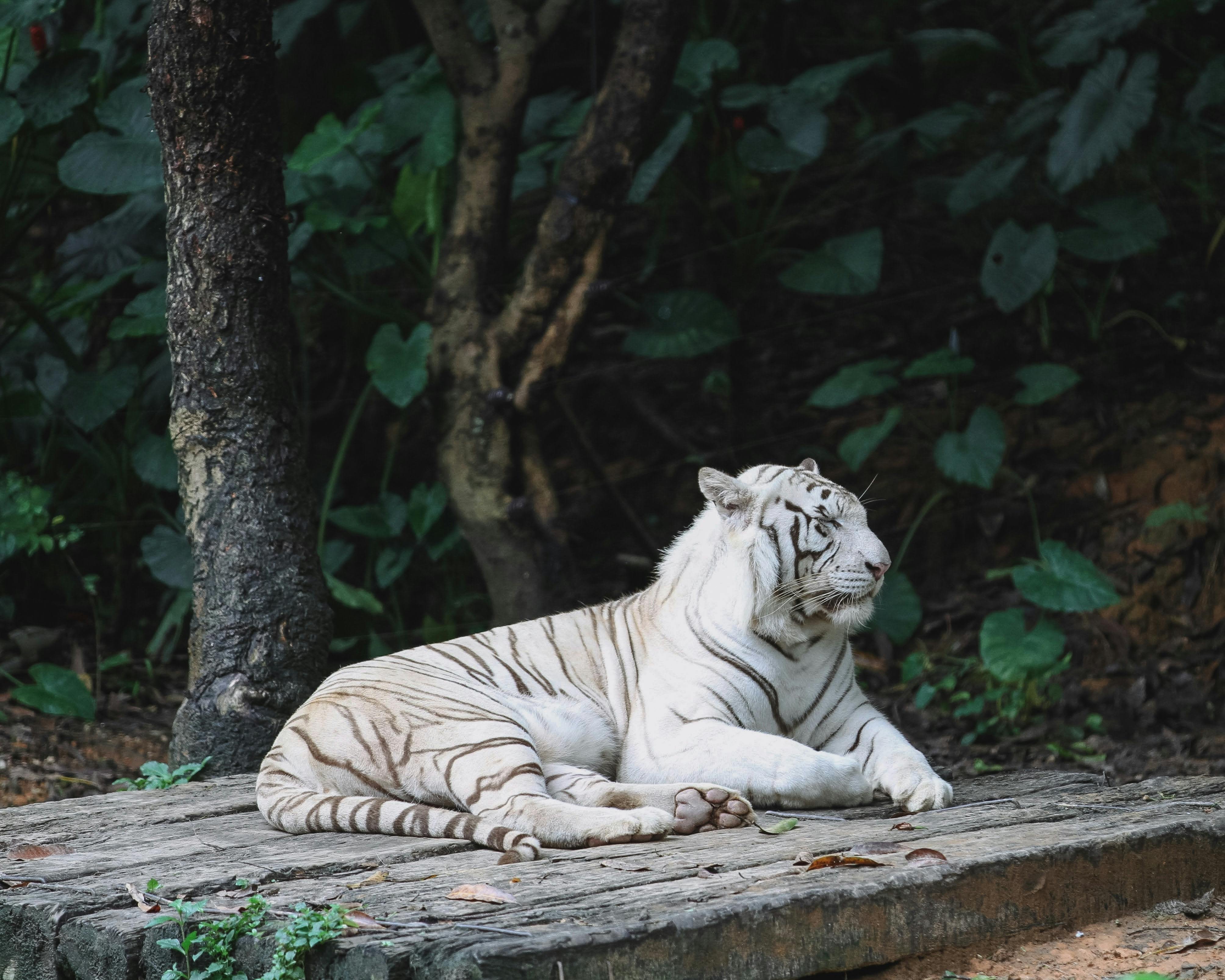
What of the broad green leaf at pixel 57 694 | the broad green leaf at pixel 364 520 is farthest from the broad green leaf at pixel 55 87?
the broad green leaf at pixel 57 694

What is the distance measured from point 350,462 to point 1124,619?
4.01 metres

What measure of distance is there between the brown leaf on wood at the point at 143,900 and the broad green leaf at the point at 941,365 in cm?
430

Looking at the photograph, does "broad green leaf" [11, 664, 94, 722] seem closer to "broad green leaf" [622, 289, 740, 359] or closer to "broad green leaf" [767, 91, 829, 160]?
"broad green leaf" [622, 289, 740, 359]

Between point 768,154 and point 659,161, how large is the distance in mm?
785

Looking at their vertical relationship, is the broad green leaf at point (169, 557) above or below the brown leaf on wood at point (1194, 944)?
above

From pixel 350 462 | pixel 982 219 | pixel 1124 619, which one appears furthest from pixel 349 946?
pixel 982 219

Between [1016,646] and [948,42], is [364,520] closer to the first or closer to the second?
[1016,646]

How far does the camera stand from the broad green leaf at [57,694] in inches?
185

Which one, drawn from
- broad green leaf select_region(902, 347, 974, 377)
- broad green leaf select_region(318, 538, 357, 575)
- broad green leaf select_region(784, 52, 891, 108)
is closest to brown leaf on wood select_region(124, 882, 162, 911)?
broad green leaf select_region(318, 538, 357, 575)

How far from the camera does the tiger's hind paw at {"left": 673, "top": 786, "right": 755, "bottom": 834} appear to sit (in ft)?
9.07

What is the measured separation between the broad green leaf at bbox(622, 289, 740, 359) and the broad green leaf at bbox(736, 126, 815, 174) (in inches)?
26.4

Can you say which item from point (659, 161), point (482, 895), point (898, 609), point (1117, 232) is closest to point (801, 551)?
point (482, 895)

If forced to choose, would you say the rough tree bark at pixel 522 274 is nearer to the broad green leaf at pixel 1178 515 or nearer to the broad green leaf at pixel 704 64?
the broad green leaf at pixel 704 64

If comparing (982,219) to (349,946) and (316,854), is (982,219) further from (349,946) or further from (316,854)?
(349,946)
